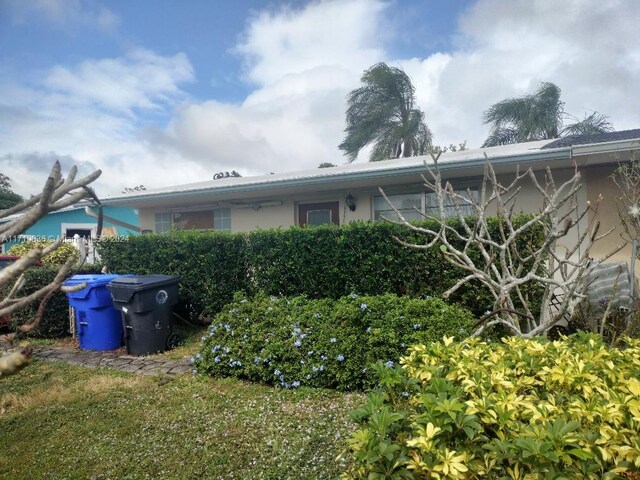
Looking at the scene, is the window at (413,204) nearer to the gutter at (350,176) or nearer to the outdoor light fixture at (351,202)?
the outdoor light fixture at (351,202)

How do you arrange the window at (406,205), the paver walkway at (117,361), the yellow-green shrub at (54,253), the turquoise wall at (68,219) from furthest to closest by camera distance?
1. the turquoise wall at (68,219)
2. the yellow-green shrub at (54,253)
3. the window at (406,205)
4. the paver walkway at (117,361)

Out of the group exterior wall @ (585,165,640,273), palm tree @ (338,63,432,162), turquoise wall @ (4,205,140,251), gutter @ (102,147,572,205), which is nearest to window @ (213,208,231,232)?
gutter @ (102,147,572,205)

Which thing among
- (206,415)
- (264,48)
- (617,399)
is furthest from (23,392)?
(264,48)

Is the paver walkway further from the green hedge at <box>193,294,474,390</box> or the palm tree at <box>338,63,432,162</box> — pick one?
the palm tree at <box>338,63,432,162</box>

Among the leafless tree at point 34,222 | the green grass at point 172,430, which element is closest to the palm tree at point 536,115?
the green grass at point 172,430

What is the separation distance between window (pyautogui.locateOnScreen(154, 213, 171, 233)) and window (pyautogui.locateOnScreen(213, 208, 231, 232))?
175 cm

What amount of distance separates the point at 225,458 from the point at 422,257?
143 inches

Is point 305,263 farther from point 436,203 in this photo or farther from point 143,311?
point 436,203

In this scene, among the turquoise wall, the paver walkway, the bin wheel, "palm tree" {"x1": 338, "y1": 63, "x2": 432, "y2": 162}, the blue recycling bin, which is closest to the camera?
the paver walkway

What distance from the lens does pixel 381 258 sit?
5.57m

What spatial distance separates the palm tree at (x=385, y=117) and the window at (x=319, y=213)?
10.9 m

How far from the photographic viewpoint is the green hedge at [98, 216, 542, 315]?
17.9 ft

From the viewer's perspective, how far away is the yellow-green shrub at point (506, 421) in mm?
1267

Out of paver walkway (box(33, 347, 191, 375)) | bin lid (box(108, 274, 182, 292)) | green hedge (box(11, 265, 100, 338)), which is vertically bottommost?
paver walkway (box(33, 347, 191, 375))
